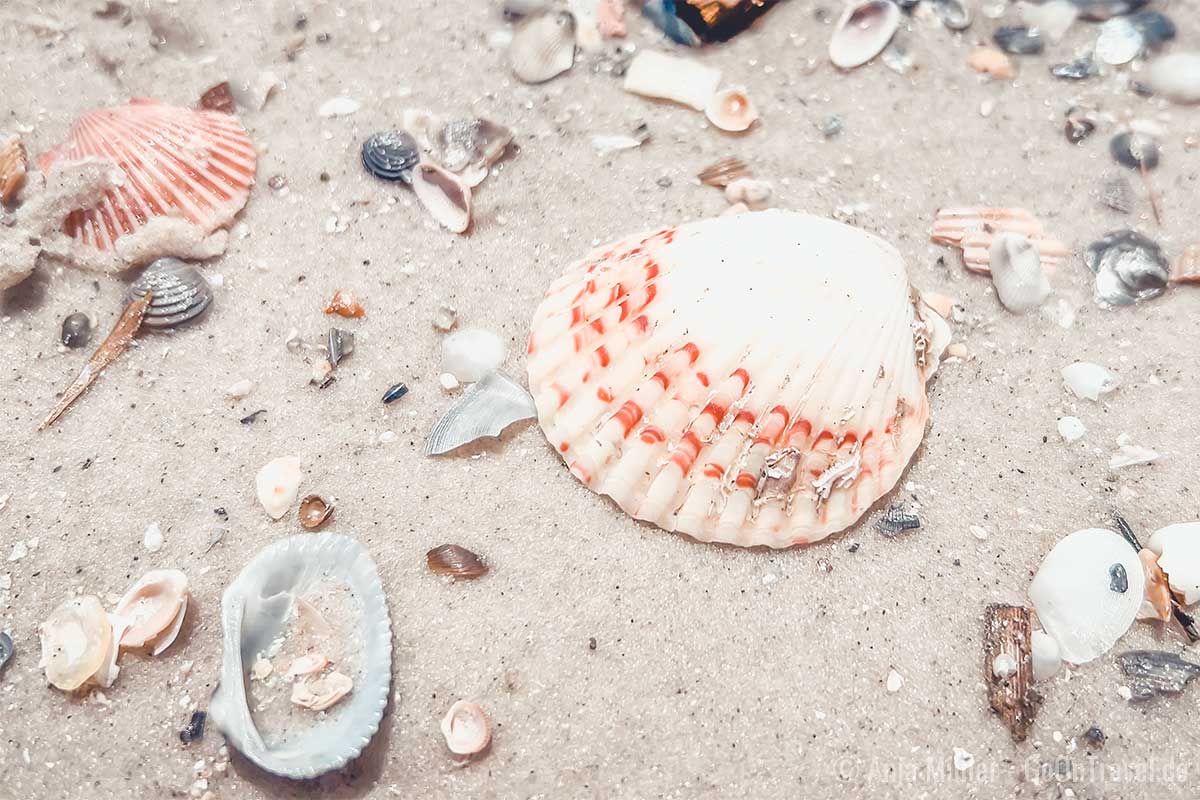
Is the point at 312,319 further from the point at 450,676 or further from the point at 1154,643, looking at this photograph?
the point at 1154,643

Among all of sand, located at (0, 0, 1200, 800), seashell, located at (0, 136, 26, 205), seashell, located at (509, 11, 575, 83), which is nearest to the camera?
Answer: sand, located at (0, 0, 1200, 800)

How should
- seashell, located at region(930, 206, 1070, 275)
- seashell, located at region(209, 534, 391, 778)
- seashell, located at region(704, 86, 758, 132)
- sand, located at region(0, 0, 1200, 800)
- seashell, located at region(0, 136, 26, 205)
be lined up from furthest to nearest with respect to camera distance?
seashell, located at region(704, 86, 758, 132) → seashell, located at region(930, 206, 1070, 275) → seashell, located at region(0, 136, 26, 205) → sand, located at region(0, 0, 1200, 800) → seashell, located at region(209, 534, 391, 778)

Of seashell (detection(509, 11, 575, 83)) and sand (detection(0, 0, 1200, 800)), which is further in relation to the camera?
seashell (detection(509, 11, 575, 83))

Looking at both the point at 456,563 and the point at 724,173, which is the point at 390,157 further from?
the point at 456,563

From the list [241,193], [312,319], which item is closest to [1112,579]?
[312,319]

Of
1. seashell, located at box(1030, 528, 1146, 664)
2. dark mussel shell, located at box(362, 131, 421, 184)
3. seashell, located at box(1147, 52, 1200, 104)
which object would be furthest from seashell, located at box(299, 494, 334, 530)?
seashell, located at box(1147, 52, 1200, 104)

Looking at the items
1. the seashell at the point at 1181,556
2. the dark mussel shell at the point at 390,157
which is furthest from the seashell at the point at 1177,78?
the dark mussel shell at the point at 390,157

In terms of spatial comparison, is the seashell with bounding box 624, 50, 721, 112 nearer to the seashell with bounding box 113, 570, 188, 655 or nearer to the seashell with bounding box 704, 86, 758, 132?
the seashell with bounding box 704, 86, 758, 132
